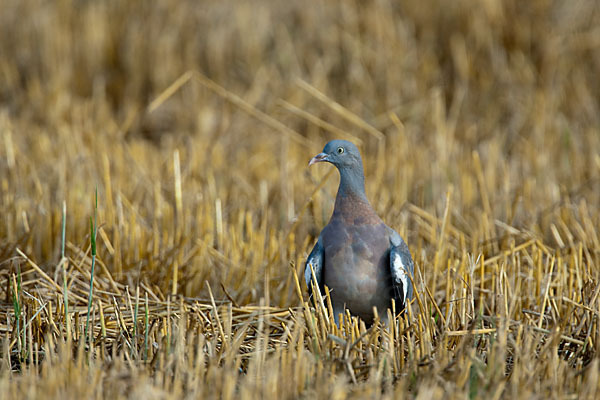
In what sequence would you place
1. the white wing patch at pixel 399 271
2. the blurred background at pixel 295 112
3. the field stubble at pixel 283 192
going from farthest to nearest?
the blurred background at pixel 295 112, the white wing patch at pixel 399 271, the field stubble at pixel 283 192

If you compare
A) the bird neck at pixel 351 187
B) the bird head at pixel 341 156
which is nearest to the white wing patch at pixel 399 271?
the bird neck at pixel 351 187

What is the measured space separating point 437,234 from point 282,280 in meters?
1.04

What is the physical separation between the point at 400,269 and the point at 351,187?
1.33 ft

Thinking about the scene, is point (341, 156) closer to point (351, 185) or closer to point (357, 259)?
point (351, 185)

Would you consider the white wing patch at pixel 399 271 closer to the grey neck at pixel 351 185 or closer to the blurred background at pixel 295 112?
the grey neck at pixel 351 185

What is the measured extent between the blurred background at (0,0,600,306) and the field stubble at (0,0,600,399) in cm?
2

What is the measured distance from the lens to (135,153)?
6031mm

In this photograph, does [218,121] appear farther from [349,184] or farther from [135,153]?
[349,184]

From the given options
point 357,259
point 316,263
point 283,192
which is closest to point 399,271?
point 357,259

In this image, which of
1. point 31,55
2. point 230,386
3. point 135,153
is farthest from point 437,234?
point 31,55

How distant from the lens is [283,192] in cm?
499

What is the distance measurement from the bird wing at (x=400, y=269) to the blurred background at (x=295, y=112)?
1.09 metres

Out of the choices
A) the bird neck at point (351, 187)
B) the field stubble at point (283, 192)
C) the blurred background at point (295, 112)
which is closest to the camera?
the field stubble at point (283, 192)

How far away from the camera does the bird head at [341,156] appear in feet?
10.7
